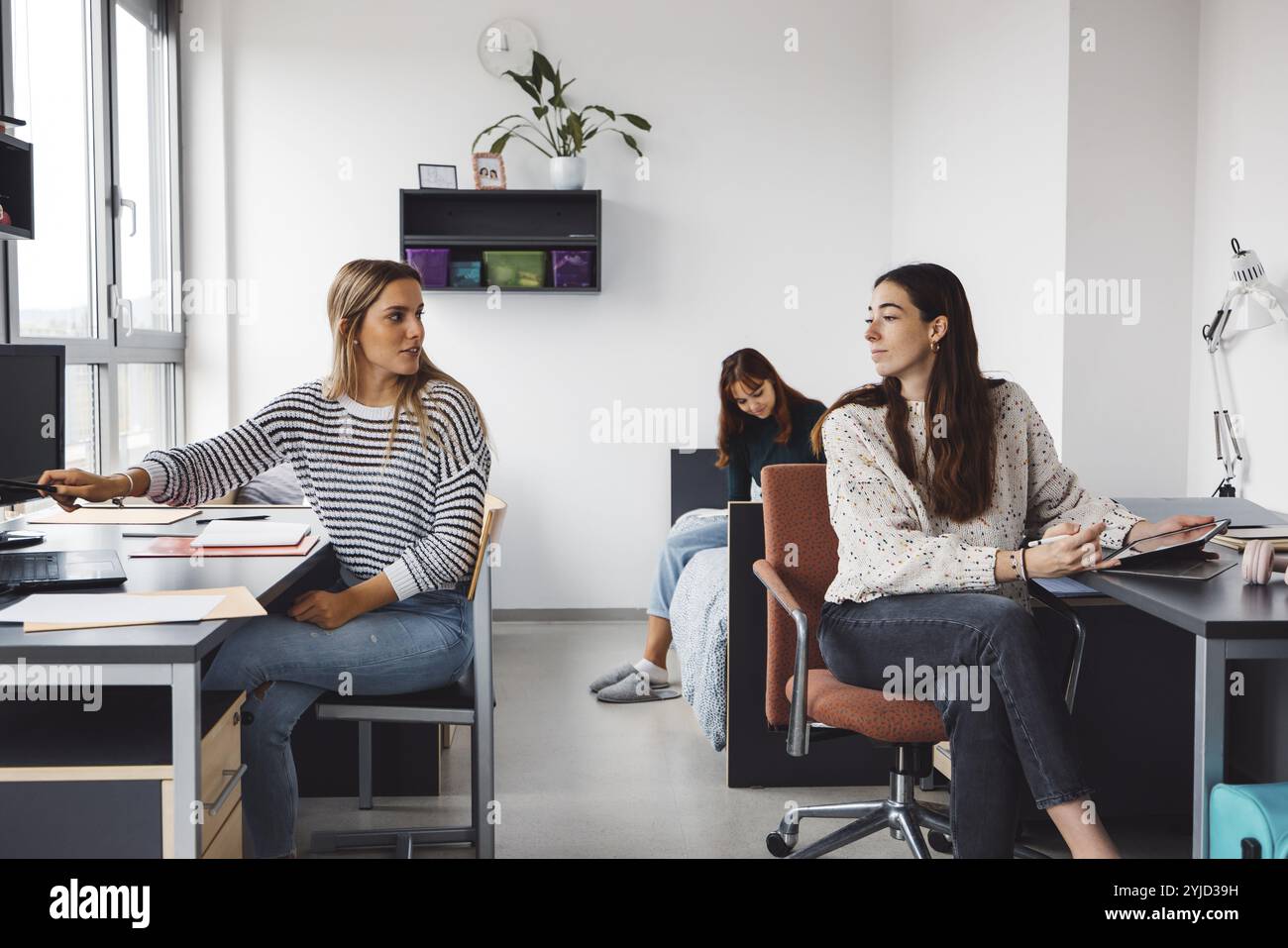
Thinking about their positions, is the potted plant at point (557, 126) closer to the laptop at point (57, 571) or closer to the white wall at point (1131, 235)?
the white wall at point (1131, 235)

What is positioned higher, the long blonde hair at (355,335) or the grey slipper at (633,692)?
the long blonde hair at (355,335)

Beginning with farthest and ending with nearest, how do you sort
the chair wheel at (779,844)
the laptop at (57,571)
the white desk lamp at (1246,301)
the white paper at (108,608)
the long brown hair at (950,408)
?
1. the white desk lamp at (1246,301)
2. the chair wheel at (779,844)
3. the long brown hair at (950,408)
4. the laptop at (57,571)
5. the white paper at (108,608)

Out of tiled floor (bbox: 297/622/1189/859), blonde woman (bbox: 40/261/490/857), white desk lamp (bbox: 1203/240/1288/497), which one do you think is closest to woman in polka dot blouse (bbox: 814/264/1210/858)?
tiled floor (bbox: 297/622/1189/859)

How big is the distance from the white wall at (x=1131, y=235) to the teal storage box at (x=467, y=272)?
2.54 metres

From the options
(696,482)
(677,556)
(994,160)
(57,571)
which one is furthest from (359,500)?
(696,482)

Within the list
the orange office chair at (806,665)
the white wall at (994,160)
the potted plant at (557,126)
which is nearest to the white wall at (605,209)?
the potted plant at (557,126)

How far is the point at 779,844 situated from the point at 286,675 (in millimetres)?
1171

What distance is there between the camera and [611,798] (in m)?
3.04

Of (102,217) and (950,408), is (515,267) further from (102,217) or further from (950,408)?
(950,408)

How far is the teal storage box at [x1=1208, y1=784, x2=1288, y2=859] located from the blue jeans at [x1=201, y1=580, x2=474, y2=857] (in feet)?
4.52

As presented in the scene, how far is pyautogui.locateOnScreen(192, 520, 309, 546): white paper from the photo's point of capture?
95.3 inches

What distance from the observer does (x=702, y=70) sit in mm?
5234

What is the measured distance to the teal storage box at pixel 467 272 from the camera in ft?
16.6

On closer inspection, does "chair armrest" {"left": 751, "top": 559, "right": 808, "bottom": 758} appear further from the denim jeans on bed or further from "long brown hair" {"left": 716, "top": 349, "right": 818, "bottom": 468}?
"long brown hair" {"left": 716, "top": 349, "right": 818, "bottom": 468}
